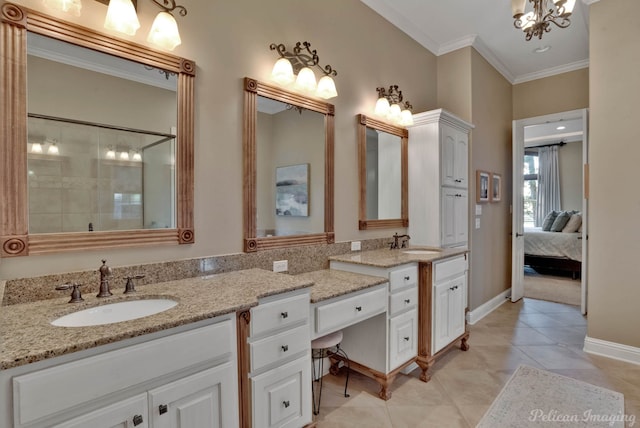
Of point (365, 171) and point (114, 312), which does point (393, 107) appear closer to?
point (365, 171)

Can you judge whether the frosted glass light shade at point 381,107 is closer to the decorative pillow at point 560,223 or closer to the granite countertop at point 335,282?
the granite countertop at point 335,282

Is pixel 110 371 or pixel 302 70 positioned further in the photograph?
pixel 302 70

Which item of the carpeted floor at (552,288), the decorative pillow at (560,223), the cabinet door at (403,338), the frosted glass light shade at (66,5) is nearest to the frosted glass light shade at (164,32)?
the frosted glass light shade at (66,5)

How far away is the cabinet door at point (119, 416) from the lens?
38.7 inches

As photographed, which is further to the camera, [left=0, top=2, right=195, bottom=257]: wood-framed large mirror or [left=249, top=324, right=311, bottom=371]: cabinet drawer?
[left=249, top=324, right=311, bottom=371]: cabinet drawer

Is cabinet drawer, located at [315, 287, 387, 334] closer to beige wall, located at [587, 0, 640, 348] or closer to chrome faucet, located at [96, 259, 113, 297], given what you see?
chrome faucet, located at [96, 259, 113, 297]

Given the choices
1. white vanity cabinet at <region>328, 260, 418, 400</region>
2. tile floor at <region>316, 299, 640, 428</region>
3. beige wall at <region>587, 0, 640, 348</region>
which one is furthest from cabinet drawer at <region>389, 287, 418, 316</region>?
beige wall at <region>587, 0, 640, 348</region>

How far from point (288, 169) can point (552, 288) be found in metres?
4.93

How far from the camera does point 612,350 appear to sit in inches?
109

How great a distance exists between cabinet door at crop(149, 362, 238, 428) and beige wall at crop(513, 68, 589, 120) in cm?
498

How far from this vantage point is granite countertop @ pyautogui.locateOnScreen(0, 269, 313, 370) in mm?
935

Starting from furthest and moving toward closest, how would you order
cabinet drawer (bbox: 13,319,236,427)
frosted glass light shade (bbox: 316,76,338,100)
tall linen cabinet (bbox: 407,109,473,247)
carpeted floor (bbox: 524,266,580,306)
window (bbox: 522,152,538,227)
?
window (bbox: 522,152,538,227) < carpeted floor (bbox: 524,266,580,306) < tall linen cabinet (bbox: 407,109,473,247) < frosted glass light shade (bbox: 316,76,338,100) < cabinet drawer (bbox: 13,319,236,427)

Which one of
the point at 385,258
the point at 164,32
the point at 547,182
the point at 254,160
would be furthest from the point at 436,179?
the point at 547,182

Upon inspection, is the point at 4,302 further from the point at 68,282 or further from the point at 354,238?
the point at 354,238
